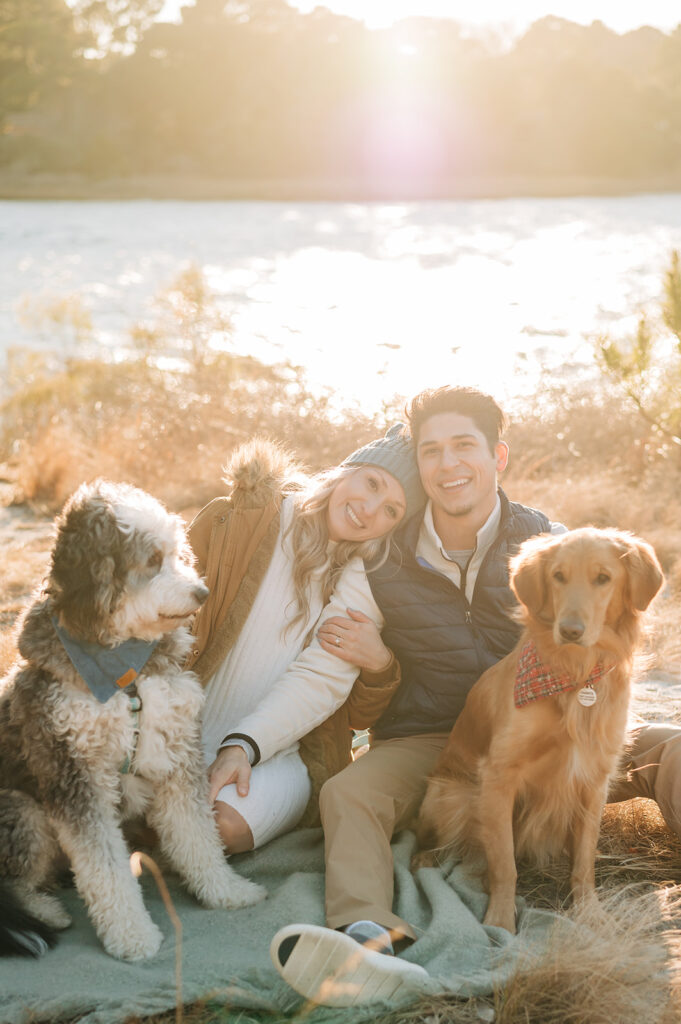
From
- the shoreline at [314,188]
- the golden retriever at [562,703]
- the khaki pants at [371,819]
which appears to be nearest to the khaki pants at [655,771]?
the golden retriever at [562,703]

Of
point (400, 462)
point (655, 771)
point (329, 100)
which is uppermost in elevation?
point (329, 100)

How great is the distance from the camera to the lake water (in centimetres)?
1309

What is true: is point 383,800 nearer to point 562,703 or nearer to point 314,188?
point 562,703

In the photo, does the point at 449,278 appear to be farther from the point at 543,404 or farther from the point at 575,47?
the point at 575,47

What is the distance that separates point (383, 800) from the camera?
3443 millimetres

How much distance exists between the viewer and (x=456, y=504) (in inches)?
145

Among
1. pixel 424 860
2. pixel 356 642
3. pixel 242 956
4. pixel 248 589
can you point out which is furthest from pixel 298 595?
pixel 242 956

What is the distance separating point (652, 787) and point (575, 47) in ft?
171

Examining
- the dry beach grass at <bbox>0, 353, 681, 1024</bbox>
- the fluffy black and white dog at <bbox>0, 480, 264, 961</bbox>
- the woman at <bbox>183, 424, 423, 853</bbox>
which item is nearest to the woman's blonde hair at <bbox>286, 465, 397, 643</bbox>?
the woman at <bbox>183, 424, 423, 853</bbox>

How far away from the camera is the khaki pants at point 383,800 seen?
3.03 meters

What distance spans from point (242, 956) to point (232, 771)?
67 centimetres

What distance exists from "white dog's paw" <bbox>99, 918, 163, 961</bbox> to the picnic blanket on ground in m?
0.03

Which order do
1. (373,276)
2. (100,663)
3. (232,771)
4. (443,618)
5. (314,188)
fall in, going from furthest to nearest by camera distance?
(314,188)
(373,276)
(443,618)
(232,771)
(100,663)

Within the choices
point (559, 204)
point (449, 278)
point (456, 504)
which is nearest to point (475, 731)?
point (456, 504)
